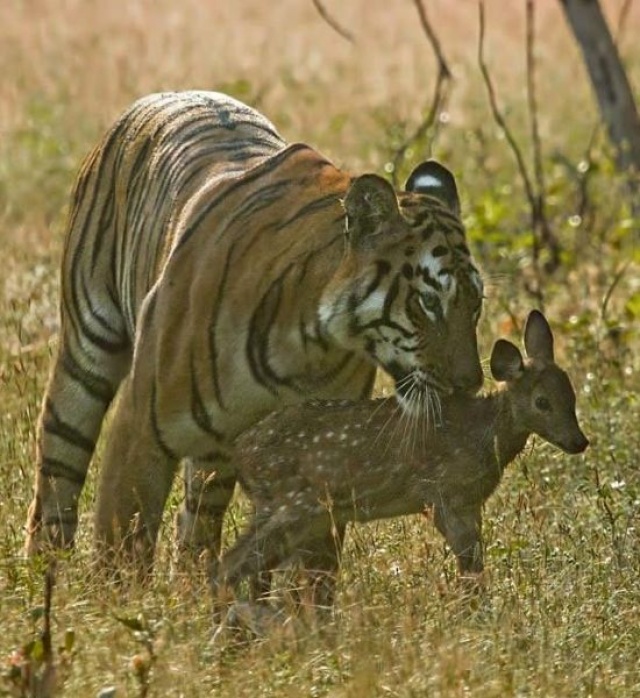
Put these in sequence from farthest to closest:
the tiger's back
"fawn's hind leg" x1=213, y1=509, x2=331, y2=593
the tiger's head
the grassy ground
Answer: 1. the tiger's back
2. "fawn's hind leg" x1=213, y1=509, x2=331, y2=593
3. the tiger's head
4. the grassy ground

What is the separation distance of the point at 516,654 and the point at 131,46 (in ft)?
40.9

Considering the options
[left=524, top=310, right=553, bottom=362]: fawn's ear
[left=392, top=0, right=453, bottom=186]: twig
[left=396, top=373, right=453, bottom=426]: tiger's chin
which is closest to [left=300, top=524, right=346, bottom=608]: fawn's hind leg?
[left=396, top=373, right=453, bottom=426]: tiger's chin

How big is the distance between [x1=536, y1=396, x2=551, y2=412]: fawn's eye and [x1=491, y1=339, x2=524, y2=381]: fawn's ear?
0.12 metres

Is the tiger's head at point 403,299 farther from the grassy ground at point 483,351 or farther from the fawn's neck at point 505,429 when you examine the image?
the grassy ground at point 483,351

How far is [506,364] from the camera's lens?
6.37m

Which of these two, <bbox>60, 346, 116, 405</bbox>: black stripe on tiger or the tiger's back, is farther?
<bbox>60, 346, 116, 405</bbox>: black stripe on tiger

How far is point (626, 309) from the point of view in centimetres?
991

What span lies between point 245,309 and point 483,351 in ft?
11.4

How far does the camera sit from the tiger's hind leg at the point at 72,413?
7254mm

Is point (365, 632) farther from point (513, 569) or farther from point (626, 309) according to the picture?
point (626, 309)

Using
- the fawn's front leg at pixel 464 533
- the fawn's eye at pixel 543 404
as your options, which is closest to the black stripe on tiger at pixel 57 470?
the fawn's front leg at pixel 464 533

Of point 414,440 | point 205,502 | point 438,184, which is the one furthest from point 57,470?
point 438,184

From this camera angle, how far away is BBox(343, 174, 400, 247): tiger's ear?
600cm

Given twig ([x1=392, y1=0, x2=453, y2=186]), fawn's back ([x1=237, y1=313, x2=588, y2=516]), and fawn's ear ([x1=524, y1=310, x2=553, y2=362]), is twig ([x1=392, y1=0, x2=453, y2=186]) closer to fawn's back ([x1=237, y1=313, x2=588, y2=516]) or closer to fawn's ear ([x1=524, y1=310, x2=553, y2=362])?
fawn's ear ([x1=524, y1=310, x2=553, y2=362])
